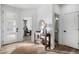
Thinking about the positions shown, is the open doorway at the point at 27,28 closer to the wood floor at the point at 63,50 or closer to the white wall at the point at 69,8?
the wood floor at the point at 63,50

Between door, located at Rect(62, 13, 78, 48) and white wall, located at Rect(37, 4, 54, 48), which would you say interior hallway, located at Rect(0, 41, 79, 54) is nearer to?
door, located at Rect(62, 13, 78, 48)

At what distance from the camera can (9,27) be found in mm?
2199

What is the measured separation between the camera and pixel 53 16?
2.19 meters

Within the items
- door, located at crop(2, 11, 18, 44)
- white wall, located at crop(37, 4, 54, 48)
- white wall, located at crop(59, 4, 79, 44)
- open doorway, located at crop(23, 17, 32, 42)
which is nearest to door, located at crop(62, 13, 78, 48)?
white wall, located at crop(59, 4, 79, 44)

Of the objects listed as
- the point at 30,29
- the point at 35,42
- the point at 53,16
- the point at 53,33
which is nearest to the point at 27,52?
the point at 35,42

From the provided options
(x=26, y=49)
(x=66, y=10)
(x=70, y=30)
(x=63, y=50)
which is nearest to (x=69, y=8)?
(x=66, y=10)

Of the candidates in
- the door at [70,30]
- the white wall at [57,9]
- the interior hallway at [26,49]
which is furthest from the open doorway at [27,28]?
the door at [70,30]

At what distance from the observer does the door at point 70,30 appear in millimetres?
2150

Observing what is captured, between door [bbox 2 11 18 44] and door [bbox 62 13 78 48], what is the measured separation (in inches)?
39.4

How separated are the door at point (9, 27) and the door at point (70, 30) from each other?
1001 mm

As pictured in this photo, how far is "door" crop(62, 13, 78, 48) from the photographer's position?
2.15 m
